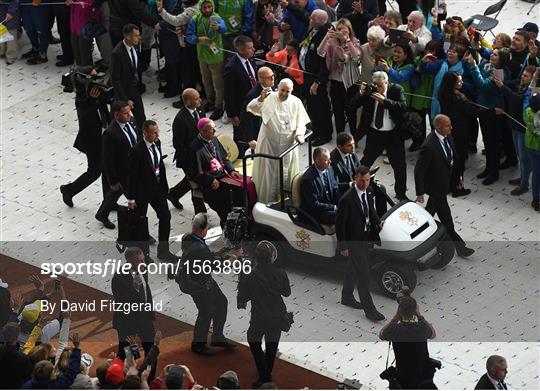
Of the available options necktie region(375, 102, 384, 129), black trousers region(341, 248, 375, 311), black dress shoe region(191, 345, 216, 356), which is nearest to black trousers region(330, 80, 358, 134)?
necktie region(375, 102, 384, 129)

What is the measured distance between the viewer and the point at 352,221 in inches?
565

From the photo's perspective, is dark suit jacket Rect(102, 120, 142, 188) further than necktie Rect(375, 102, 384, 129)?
No

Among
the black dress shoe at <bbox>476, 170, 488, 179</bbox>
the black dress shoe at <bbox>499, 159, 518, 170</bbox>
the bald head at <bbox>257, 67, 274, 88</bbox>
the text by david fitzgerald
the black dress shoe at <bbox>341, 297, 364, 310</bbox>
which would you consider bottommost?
the text by david fitzgerald

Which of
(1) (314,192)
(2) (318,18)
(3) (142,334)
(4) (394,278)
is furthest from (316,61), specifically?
(3) (142,334)

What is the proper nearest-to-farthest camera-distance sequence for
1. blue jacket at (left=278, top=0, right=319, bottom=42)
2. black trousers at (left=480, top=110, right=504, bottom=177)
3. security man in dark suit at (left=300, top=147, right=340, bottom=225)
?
1. security man in dark suit at (left=300, top=147, right=340, bottom=225)
2. black trousers at (left=480, top=110, right=504, bottom=177)
3. blue jacket at (left=278, top=0, right=319, bottom=42)

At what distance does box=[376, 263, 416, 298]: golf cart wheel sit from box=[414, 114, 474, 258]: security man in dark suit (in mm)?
985

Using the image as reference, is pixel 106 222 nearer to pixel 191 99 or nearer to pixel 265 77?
pixel 191 99

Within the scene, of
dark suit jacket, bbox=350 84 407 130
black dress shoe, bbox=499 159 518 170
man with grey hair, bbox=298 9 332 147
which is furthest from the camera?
man with grey hair, bbox=298 9 332 147

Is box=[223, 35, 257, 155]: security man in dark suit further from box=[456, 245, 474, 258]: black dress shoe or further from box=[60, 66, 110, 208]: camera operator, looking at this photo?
box=[456, 245, 474, 258]: black dress shoe

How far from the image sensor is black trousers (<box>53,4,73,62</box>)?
19.6 meters

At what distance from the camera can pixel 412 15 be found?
17.3 m

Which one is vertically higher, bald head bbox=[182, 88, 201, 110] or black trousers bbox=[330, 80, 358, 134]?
bald head bbox=[182, 88, 201, 110]

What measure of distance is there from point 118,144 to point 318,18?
3.26 m

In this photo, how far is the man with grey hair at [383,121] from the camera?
1609 centimetres
